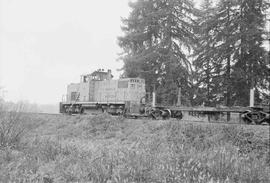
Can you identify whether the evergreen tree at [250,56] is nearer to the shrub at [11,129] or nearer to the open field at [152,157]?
the open field at [152,157]

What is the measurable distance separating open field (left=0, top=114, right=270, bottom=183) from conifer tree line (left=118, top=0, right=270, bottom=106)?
884 centimetres

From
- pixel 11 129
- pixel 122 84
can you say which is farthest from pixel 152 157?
pixel 122 84

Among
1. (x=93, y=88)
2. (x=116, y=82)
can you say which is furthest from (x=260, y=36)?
(x=93, y=88)

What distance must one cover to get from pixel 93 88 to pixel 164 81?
19.1 ft

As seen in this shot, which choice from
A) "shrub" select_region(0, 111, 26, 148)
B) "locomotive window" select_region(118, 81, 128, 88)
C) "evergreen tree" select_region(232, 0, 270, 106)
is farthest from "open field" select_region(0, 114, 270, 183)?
"evergreen tree" select_region(232, 0, 270, 106)

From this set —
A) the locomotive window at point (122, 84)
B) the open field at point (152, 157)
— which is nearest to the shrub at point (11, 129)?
the open field at point (152, 157)

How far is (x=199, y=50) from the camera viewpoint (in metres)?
24.8

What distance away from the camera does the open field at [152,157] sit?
7328 mm

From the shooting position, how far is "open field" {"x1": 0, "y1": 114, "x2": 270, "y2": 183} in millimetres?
7328

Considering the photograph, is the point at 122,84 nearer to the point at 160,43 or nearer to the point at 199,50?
the point at 160,43

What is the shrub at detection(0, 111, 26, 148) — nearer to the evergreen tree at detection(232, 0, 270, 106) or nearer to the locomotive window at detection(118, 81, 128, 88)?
the locomotive window at detection(118, 81, 128, 88)

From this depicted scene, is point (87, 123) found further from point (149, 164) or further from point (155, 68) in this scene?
point (149, 164)

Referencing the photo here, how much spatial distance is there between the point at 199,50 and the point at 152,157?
57.7 ft

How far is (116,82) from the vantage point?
2209 cm
